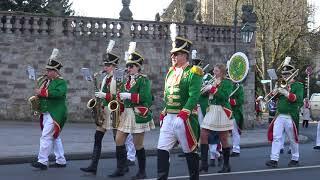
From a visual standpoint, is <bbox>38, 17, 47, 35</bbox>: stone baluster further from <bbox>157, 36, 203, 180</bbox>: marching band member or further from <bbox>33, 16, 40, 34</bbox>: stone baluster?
<bbox>157, 36, 203, 180</bbox>: marching band member

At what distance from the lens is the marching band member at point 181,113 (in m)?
8.37

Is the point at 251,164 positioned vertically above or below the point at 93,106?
below

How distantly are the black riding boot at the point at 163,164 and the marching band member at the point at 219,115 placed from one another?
3322 mm

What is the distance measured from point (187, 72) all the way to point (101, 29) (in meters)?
15.6

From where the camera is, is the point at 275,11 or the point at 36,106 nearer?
the point at 36,106

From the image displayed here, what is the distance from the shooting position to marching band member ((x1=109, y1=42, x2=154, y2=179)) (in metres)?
10.4

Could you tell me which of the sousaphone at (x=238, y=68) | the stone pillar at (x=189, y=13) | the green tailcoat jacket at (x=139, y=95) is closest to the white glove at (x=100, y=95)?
the green tailcoat jacket at (x=139, y=95)

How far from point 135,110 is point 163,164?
231 centimetres

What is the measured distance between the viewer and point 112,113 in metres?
10.5

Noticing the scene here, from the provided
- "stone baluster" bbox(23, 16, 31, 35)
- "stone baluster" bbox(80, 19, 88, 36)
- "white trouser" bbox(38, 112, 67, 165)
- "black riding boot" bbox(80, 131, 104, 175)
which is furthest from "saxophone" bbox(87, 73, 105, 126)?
"stone baluster" bbox(80, 19, 88, 36)

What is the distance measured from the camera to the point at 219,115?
467 inches

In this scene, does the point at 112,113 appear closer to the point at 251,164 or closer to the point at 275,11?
the point at 251,164

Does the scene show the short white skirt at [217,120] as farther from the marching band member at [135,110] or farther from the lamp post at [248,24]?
the lamp post at [248,24]

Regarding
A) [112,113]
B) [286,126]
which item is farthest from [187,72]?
[286,126]
